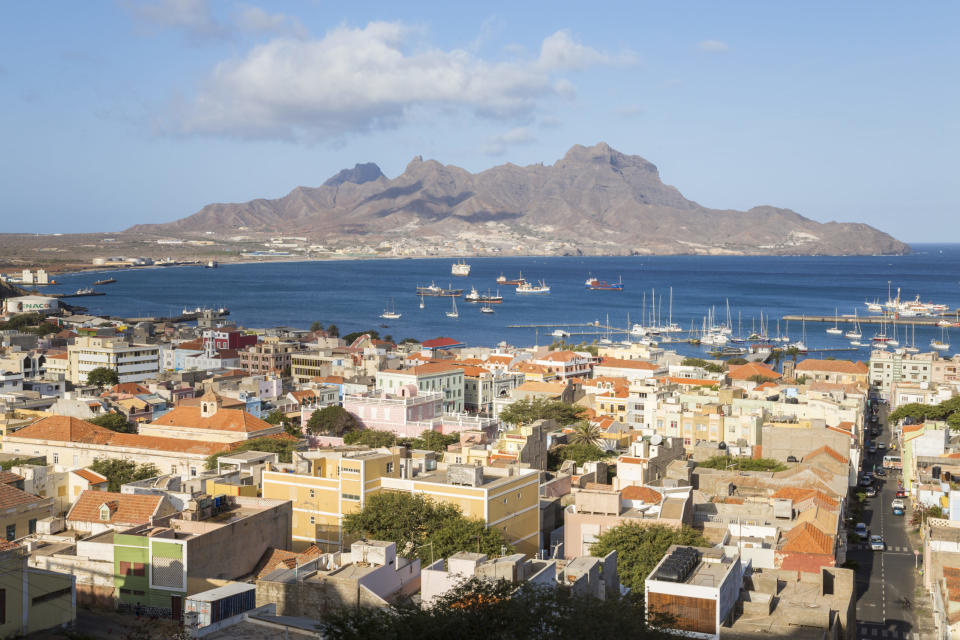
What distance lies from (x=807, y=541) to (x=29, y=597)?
455 inches

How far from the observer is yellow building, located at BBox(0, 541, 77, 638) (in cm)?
1105

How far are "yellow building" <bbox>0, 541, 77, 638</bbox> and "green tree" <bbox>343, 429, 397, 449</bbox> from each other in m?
14.2

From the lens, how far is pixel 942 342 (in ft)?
247

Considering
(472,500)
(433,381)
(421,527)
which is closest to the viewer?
(421,527)

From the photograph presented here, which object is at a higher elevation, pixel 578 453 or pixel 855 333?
pixel 578 453

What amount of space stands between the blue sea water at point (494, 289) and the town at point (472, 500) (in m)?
42.1

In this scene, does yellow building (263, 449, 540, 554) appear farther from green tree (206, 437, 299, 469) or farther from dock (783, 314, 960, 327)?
dock (783, 314, 960, 327)

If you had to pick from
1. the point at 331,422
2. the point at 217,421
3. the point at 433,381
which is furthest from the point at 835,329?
the point at 217,421

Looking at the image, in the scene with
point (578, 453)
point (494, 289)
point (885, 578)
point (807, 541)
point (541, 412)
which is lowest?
point (885, 578)

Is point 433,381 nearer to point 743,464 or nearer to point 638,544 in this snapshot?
point 743,464

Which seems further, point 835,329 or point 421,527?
point 835,329

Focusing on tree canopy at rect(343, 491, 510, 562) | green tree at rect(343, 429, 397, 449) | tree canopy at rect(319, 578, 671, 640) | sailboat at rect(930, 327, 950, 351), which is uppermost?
tree canopy at rect(319, 578, 671, 640)

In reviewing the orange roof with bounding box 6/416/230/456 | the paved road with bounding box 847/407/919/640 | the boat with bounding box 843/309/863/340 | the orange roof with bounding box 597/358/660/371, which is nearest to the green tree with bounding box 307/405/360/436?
the orange roof with bounding box 6/416/230/456

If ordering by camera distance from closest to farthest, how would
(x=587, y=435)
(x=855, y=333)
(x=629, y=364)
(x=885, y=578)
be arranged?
(x=885, y=578) < (x=587, y=435) < (x=629, y=364) < (x=855, y=333)
